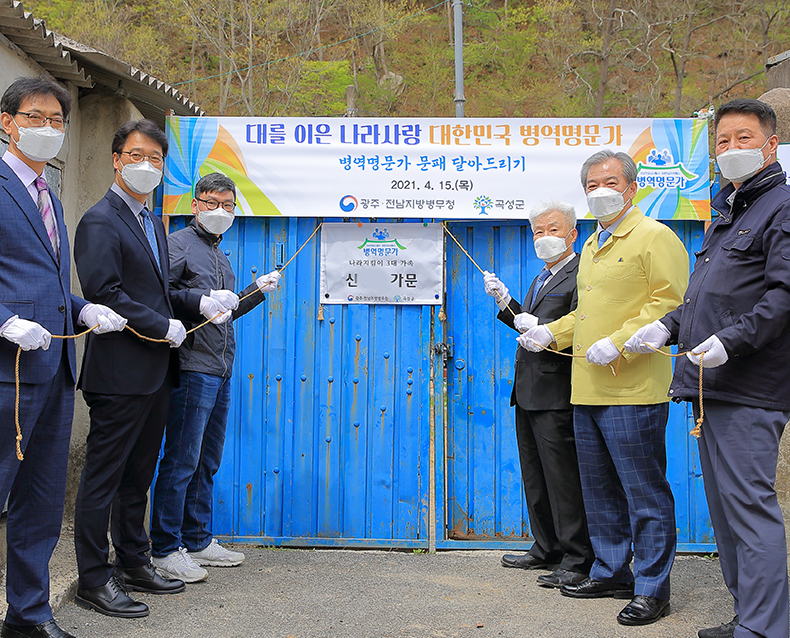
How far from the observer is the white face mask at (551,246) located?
3.59 metres

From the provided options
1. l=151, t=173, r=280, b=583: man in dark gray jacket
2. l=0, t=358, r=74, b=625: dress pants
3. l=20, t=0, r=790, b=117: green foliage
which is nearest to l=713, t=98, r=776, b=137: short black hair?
l=151, t=173, r=280, b=583: man in dark gray jacket

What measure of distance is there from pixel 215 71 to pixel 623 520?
2119 cm

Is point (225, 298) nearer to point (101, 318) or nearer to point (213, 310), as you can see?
point (213, 310)

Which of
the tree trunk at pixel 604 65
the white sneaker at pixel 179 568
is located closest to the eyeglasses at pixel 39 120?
the white sneaker at pixel 179 568

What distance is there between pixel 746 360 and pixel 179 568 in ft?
9.15

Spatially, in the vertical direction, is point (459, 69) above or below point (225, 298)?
above

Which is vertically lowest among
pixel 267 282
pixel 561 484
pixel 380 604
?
pixel 380 604

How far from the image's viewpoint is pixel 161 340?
296 centimetres

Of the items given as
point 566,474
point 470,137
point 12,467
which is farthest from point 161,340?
point 470,137

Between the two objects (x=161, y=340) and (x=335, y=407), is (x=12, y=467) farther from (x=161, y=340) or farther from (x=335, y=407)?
(x=335, y=407)

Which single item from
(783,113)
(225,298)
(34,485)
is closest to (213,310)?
(225,298)

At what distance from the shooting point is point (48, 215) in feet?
8.71

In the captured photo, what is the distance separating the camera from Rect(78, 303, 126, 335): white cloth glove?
2707 millimetres

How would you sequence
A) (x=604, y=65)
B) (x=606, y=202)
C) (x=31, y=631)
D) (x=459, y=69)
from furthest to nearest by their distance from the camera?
(x=604, y=65) → (x=459, y=69) → (x=606, y=202) → (x=31, y=631)
